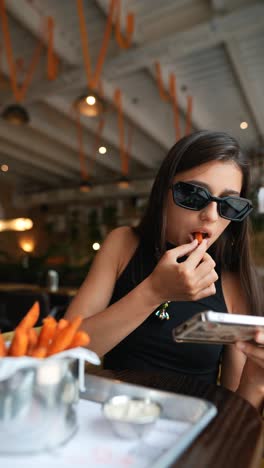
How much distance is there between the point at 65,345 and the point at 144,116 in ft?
22.9

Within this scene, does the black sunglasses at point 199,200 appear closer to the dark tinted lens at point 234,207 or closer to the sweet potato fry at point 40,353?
the dark tinted lens at point 234,207

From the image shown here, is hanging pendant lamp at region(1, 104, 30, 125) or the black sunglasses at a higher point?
hanging pendant lamp at region(1, 104, 30, 125)

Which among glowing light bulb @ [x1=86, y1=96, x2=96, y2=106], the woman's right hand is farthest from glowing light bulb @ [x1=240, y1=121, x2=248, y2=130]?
the woman's right hand

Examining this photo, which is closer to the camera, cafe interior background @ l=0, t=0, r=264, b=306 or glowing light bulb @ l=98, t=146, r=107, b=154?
cafe interior background @ l=0, t=0, r=264, b=306

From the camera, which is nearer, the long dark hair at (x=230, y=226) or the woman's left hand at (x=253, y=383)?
the woman's left hand at (x=253, y=383)

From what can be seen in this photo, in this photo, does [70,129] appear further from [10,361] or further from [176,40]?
[10,361]

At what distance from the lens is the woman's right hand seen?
917 mm

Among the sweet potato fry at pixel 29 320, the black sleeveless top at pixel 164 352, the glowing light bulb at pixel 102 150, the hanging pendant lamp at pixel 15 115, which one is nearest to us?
the sweet potato fry at pixel 29 320

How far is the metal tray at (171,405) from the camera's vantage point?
552 mm

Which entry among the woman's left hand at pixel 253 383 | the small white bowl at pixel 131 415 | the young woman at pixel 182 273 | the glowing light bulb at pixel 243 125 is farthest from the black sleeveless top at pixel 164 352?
the glowing light bulb at pixel 243 125

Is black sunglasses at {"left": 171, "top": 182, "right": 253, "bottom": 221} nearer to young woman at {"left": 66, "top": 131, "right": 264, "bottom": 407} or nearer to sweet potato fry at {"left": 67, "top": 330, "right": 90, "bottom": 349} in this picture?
young woman at {"left": 66, "top": 131, "right": 264, "bottom": 407}

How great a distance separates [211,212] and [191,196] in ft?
0.26

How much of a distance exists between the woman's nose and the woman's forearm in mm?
304

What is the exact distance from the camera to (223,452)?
0.57 meters
